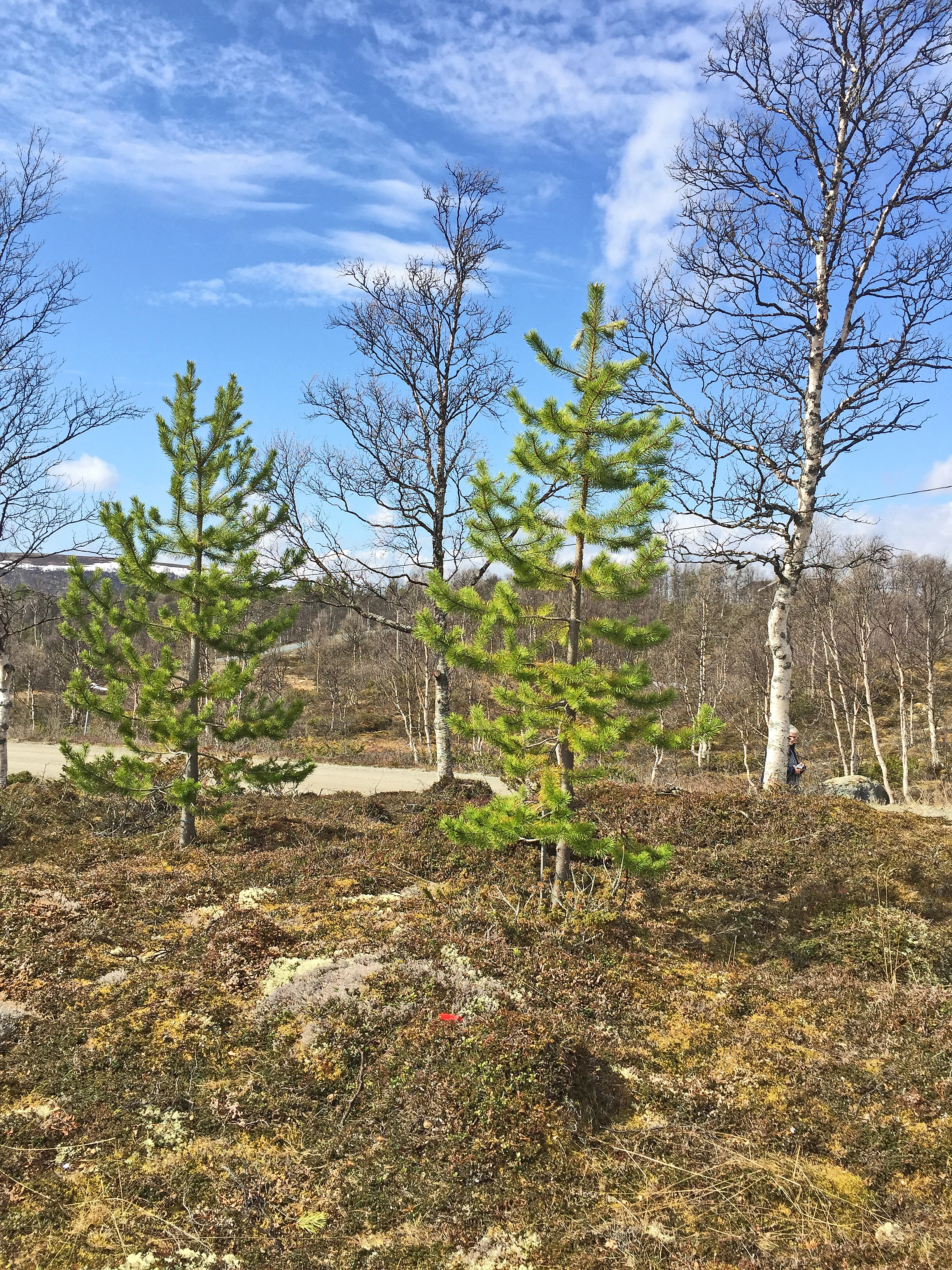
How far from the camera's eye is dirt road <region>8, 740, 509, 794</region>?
1588cm

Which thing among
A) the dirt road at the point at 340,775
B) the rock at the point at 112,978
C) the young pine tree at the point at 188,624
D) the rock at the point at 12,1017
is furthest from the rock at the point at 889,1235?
the dirt road at the point at 340,775

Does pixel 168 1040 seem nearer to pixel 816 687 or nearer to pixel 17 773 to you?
pixel 17 773

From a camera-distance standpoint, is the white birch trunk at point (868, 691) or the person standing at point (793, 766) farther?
the white birch trunk at point (868, 691)

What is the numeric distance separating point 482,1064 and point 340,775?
14.3 m

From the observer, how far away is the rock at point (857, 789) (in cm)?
1409

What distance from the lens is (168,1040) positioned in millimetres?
5293

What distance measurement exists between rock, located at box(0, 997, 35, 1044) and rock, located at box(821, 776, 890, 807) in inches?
511

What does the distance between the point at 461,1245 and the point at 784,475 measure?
10839mm

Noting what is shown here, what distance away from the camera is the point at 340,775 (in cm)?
1870

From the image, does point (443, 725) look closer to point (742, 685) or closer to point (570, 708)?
point (570, 708)

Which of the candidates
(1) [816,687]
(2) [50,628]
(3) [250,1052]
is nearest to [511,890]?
(3) [250,1052]

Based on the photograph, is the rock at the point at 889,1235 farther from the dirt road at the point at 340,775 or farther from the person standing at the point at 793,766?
the dirt road at the point at 340,775

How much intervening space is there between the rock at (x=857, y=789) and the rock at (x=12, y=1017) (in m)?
13.0

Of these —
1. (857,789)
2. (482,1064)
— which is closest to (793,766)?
(857,789)
